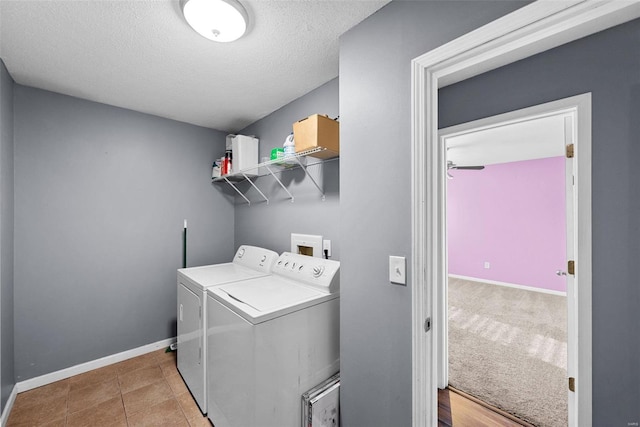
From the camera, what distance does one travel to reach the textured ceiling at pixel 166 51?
1259 mm

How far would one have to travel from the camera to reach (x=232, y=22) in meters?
1.28

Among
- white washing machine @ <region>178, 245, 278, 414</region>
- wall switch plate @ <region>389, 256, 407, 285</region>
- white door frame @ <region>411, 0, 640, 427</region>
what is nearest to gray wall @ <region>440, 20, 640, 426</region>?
white door frame @ <region>411, 0, 640, 427</region>

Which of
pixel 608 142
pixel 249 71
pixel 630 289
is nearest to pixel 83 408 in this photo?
pixel 249 71

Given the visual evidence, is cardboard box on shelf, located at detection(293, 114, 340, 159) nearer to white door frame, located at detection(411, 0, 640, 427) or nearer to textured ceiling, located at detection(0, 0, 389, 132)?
textured ceiling, located at detection(0, 0, 389, 132)

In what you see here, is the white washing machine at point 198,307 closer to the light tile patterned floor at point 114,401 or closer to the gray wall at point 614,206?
the light tile patterned floor at point 114,401

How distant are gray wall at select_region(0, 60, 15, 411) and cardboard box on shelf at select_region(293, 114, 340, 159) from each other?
6.29ft

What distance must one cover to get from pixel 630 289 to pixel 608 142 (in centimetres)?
73

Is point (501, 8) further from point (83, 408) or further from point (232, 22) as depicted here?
point (83, 408)

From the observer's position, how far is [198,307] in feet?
5.79

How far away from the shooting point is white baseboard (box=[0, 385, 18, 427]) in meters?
1.64

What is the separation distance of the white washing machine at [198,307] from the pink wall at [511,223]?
4809mm

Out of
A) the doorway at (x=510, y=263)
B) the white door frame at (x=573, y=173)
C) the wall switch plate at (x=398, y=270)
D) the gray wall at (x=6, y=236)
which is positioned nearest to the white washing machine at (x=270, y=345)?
the wall switch plate at (x=398, y=270)

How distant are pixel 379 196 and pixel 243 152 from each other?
173 cm

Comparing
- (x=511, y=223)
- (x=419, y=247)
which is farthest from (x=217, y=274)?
(x=511, y=223)
